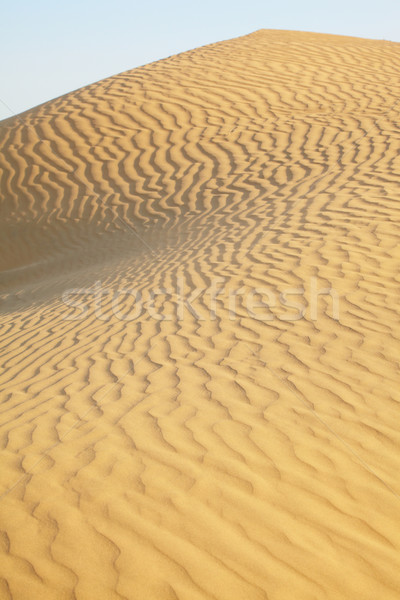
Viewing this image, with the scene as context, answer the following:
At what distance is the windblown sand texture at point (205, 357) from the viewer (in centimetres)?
252

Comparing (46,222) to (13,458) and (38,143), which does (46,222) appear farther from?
(13,458)

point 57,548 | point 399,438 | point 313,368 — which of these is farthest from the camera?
point 313,368

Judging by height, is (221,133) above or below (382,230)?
above

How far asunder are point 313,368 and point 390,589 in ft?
6.25

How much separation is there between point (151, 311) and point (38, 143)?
7.27 metres

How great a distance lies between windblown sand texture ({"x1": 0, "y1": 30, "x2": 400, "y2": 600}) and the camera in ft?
8.26

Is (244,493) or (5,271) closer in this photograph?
(244,493)

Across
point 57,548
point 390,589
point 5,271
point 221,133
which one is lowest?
point 5,271

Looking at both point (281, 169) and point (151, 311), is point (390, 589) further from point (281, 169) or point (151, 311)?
point (281, 169)

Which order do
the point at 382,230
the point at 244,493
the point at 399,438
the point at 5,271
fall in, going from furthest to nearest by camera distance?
the point at 5,271 < the point at 382,230 < the point at 399,438 < the point at 244,493

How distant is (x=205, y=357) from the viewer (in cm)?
451

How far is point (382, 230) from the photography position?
6.45 m

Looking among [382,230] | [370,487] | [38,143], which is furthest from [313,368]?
[38,143]

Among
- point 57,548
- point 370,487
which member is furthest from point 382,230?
point 57,548
